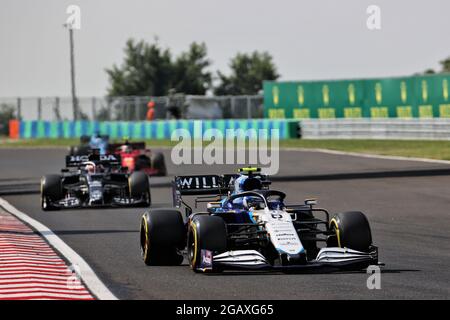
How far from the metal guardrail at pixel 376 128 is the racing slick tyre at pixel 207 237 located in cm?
3151

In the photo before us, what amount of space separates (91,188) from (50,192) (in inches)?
27.9

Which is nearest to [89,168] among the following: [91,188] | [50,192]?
[91,188]

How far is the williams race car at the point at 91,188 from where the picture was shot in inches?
833

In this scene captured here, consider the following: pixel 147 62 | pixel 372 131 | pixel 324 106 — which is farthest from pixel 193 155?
pixel 147 62

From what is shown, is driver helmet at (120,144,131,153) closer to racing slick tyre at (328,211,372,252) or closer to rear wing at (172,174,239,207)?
rear wing at (172,174,239,207)

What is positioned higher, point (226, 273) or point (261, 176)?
point (261, 176)

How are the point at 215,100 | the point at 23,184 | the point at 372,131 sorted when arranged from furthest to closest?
the point at 215,100
the point at 372,131
the point at 23,184

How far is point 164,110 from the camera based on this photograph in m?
66.9

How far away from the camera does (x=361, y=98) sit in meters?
52.4

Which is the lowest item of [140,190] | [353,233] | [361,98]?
[140,190]

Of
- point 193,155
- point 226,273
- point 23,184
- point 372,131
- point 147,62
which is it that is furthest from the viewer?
point 147,62

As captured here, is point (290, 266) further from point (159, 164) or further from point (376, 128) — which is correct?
point (376, 128)

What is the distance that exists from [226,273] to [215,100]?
5406cm

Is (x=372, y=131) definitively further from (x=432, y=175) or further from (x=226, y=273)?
(x=226, y=273)
